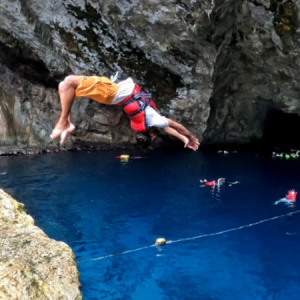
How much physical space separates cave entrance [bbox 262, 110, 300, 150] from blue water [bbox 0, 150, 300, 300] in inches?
290

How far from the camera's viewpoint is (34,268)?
12.0 feet

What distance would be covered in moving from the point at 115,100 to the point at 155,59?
1414 cm

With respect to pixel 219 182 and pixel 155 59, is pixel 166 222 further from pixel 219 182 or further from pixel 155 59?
pixel 155 59

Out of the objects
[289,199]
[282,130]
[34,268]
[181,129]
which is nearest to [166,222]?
[289,199]

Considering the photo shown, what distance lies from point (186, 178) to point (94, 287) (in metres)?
9.38

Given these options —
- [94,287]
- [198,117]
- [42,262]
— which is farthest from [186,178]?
[42,262]

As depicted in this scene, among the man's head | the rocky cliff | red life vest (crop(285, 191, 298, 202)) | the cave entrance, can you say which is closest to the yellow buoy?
the man's head

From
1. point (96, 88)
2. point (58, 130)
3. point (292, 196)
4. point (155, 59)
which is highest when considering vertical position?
A: point (155, 59)

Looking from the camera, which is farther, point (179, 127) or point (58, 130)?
point (179, 127)

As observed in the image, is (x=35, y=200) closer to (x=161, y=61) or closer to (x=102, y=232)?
(x=102, y=232)

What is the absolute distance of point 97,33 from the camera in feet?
58.0

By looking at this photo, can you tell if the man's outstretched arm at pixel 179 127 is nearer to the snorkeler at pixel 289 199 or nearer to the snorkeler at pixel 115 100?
the snorkeler at pixel 115 100

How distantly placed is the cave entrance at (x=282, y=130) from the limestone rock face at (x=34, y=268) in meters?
23.1

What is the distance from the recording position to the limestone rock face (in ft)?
10.9
